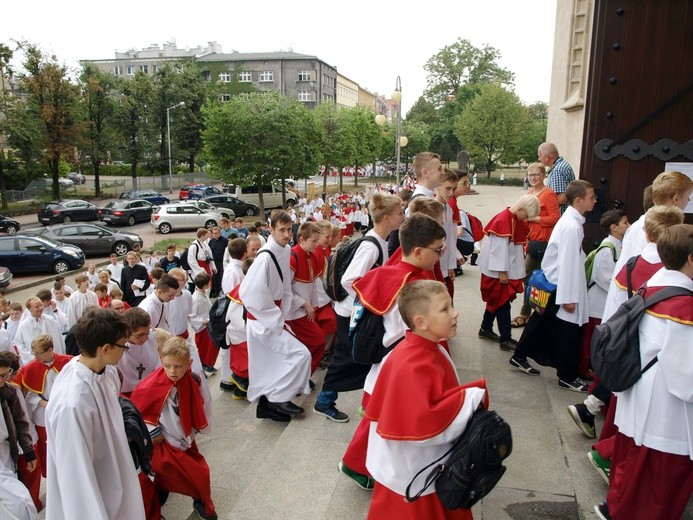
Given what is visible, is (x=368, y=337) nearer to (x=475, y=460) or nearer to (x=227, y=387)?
(x=475, y=460)

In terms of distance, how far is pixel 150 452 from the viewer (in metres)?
3.45

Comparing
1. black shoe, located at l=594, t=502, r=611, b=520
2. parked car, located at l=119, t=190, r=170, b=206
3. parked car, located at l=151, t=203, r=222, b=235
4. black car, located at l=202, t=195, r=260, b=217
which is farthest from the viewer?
parked car, located at l=119, t=190, r=170, b=206

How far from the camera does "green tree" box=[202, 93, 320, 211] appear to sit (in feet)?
95.8

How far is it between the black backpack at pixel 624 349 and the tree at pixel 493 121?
49.8 metres

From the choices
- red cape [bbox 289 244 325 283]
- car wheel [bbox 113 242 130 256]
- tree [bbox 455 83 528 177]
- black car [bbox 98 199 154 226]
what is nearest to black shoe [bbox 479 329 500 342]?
red cape [bbox 289 244 325 283]

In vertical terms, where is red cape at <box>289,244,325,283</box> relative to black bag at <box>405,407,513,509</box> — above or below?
above

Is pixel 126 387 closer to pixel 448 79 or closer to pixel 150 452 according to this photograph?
pixel 150 452

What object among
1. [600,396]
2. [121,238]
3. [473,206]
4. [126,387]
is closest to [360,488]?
[600,396]

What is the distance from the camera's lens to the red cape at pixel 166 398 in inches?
152

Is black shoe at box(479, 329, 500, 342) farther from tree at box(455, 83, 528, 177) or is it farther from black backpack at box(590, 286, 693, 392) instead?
tree at box(455, 83, 528, 177)

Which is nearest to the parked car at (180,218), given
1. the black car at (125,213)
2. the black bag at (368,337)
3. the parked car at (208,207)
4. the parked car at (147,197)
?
the parked car at (208,207)

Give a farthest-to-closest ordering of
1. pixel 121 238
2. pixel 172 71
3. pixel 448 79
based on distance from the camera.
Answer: pixel 448 79 → pixel 172 71 → pixel 121 238

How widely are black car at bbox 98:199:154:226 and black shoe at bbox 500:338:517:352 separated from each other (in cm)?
2782

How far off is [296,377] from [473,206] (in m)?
26.0
